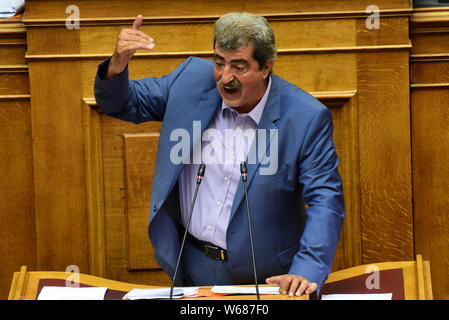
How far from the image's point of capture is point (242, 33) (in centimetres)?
216

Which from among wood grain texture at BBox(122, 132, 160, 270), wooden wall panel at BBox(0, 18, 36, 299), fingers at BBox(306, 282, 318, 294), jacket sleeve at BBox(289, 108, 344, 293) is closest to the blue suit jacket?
jacket sleeve at BBox(289, 108, 344, 293)

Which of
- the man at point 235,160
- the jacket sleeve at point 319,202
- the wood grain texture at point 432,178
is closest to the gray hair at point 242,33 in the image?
the man at point 235,160

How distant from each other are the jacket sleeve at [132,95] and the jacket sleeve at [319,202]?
Result: 44cm

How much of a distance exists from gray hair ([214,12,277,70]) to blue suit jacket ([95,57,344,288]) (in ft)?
0.56

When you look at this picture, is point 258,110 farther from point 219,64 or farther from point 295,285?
point 295,285

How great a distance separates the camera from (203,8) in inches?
120

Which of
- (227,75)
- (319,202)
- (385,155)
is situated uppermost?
(227,75)

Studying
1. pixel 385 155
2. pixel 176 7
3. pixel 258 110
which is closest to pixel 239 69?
pixel 258 110

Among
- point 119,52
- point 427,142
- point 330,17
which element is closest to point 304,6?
point 330,17

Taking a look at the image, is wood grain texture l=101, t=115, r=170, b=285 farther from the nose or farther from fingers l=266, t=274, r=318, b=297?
fingers l=266, t=274, r=318, b=297

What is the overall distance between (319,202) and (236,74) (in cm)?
Answer: 39

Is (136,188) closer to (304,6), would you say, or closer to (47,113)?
(47,113)

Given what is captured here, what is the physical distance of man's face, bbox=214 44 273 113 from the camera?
85.6 inches

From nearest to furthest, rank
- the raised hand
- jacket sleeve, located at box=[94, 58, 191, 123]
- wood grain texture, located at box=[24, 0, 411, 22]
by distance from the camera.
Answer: the raised hand < jacket sleeve, located at box=[94, 58, 191, 123] < wood grain texture, located at box=[24, 0, 411, 22]
